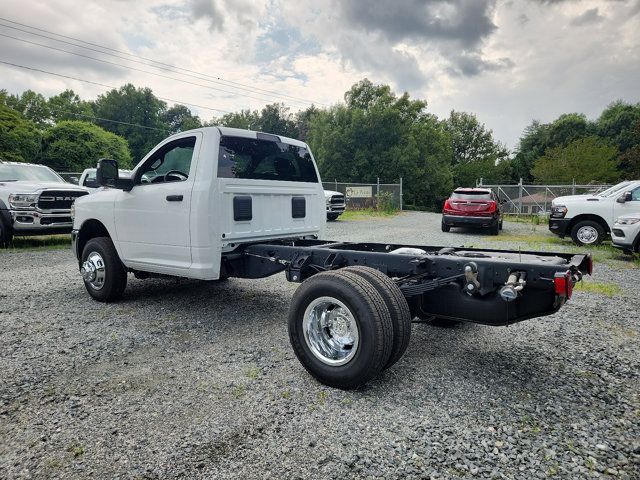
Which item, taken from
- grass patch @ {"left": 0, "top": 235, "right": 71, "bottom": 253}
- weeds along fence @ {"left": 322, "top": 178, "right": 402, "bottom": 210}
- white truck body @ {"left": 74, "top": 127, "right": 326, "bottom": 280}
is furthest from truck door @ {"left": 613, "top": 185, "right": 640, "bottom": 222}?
weeds along fence @ {"left": 322, "top": 178, "right": 402, "bottom": 210}

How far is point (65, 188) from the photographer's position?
34.3 feet

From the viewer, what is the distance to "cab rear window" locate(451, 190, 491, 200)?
577 inches

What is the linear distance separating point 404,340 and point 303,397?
823mm

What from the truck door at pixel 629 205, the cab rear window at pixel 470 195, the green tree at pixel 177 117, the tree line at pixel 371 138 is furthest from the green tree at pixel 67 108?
the truck door at pixel 629 205

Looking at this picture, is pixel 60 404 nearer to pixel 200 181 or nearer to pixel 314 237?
pixel 200 181

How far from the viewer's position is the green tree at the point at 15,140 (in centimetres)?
3102

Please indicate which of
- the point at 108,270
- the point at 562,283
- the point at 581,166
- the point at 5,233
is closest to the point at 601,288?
the point at 562,283

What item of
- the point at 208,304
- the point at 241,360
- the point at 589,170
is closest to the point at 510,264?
the point at 241,360

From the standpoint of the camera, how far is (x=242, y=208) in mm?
4488

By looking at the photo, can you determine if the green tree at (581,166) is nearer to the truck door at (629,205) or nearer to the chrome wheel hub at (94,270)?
the truck door at (629,205)

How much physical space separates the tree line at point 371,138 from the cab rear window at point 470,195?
19.4 meters

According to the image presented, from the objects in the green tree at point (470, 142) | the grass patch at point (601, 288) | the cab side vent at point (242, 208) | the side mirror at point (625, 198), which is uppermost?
the green tree at point (470, 142)

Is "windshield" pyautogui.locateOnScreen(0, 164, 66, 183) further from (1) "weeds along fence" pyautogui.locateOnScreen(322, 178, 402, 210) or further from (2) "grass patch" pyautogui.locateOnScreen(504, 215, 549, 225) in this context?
(2) "grass patch" pyautogui.locateOnScreen(504, 215, 549, 225)

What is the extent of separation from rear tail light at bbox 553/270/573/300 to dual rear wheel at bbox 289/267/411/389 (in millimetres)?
994
